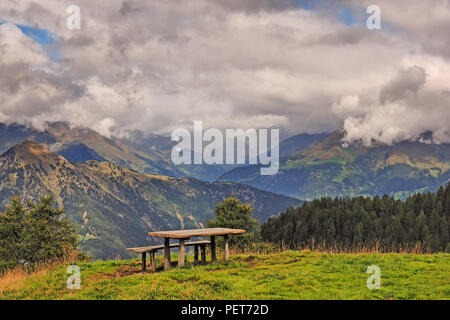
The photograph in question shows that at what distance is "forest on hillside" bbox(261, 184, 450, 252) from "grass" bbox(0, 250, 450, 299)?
52.3 meters

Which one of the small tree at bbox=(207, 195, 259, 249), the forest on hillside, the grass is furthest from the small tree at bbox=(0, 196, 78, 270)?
the forest on hillside

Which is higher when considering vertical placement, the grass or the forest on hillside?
the grass

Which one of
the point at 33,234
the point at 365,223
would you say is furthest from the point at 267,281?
the point at 365,223

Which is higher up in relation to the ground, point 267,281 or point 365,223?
point 267,281

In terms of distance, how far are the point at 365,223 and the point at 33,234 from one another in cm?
6574

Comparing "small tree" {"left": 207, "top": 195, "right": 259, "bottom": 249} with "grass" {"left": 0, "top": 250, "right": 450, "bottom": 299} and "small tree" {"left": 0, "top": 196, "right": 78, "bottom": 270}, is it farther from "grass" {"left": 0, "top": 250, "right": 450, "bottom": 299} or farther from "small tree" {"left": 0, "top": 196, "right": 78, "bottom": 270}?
"grass" {"left": 0, "top": 250, "right": 450, "bottom": 299}

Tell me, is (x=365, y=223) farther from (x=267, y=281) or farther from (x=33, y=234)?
(x=267, y=281)

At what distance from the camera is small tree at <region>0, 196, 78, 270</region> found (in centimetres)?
4797

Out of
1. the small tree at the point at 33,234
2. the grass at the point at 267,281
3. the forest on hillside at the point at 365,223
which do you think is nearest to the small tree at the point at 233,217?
the forest on hillside at the point at 365,223

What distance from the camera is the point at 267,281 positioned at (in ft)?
64.4

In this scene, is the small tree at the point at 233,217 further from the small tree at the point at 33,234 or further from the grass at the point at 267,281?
the grass at the point at 267,281
